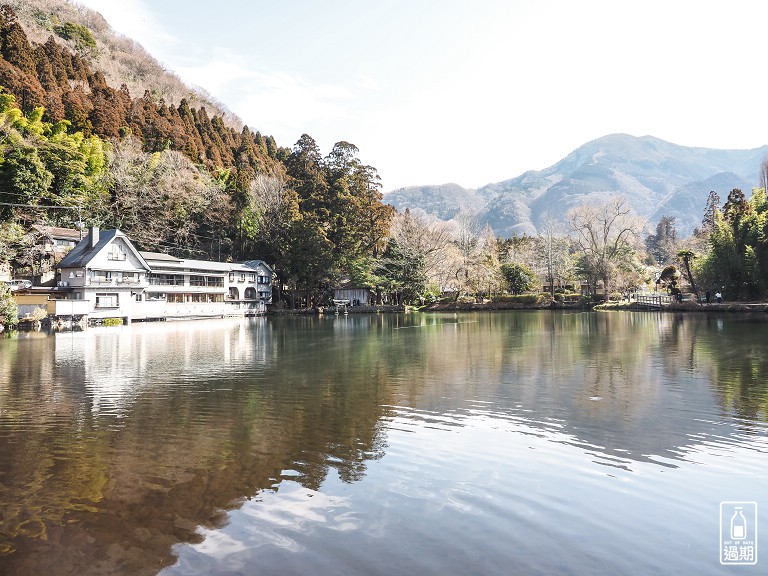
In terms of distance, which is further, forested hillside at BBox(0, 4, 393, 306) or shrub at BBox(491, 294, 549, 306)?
shrub at BBox(491, 294, 549, 306)

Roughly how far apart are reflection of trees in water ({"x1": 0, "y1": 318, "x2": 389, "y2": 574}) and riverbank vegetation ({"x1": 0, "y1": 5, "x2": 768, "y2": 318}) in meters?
31.6

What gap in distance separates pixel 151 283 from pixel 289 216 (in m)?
14.9

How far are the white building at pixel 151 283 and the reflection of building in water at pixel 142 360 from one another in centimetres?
784

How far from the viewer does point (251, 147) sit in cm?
6906

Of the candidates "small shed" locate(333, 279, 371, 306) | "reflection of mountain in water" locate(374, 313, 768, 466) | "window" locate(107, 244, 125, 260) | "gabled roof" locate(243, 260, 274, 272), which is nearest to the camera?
"reflection of mountain in water" locate(374, 313, 768, 466)

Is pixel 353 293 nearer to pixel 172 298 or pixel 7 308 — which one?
pixel 172 298

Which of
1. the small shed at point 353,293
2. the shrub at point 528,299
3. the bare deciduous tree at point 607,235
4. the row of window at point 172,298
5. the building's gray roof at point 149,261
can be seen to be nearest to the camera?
the building's gray roof at point 149,261

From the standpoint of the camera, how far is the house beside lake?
106 feet

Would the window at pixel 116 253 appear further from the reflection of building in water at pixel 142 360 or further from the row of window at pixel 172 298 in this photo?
the reflection of building in water at pixel 142 360

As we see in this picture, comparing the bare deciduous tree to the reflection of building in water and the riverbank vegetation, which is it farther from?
the reflection of building in water

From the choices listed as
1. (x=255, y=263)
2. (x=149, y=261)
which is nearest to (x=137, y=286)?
(x=149, y=261)

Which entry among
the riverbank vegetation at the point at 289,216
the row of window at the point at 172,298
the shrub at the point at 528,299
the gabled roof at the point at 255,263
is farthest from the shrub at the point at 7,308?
the shrub at the point at 528,299

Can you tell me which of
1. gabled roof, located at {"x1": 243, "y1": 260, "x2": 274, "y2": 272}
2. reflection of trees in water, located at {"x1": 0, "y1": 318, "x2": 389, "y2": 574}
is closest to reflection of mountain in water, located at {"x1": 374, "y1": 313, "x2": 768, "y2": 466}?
reflection of trees in water, located at {"x1": 0, "y1": 318, "x2": 389, "y2": 574}

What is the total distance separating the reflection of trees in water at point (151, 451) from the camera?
475 cm
